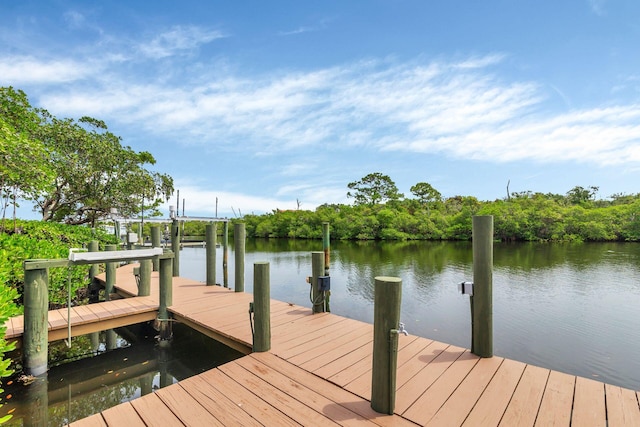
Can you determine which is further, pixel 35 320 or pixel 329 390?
pixel 35 320

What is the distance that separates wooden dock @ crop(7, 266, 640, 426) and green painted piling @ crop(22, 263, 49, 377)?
205 centimetres

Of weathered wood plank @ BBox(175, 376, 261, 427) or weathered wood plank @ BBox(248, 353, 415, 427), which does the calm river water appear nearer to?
weathered wood plank @ BBox(248, 353, 415, 427)

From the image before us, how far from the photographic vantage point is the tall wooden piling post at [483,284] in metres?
2.85

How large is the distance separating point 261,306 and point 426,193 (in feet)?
130

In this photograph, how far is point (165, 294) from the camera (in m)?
4.71

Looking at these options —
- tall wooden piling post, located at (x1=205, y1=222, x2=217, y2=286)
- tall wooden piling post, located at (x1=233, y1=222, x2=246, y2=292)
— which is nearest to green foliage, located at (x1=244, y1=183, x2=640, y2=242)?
tall wooden piling post, located at (x1=205, y1=222, x2=217, y2=286)

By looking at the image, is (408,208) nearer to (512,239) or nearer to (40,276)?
(512,239)

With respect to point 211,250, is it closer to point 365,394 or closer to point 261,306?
point 261,306

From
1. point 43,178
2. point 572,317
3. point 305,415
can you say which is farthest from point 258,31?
point 572,317

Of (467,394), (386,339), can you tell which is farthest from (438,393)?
(386,339)

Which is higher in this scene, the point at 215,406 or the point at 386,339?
the point at 386,339

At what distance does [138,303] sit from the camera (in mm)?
5066

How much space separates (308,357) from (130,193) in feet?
50.9

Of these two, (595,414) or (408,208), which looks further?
(408,208)
